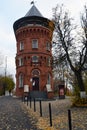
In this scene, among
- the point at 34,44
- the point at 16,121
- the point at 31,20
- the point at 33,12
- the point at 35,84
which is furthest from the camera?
the point at 33,12

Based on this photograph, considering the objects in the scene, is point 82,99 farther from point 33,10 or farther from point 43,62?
point 33,10

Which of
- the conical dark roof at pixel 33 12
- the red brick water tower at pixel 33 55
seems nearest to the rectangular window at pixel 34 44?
the red brick water tower at pixel 33 55

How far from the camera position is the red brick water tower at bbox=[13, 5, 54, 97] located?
1921 inches

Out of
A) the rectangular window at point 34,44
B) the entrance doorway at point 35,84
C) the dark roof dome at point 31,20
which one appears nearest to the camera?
the entrance doorway at point 35,84

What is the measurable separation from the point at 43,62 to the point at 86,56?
2699cm

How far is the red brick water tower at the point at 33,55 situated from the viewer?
4878 cm

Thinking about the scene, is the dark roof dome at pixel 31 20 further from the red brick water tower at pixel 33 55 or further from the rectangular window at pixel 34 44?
the rectangular window at pixel 34 44

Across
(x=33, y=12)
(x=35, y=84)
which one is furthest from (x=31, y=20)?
(x=35, y=84)

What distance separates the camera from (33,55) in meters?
49.2

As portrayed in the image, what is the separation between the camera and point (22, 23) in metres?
51.0

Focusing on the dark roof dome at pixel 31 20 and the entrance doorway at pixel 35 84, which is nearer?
the entrance doorway at pixel 35 84

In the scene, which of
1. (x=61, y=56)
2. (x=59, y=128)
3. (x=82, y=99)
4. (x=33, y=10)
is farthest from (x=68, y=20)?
(x=33, y=10)

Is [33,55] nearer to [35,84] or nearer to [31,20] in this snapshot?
[35,84]

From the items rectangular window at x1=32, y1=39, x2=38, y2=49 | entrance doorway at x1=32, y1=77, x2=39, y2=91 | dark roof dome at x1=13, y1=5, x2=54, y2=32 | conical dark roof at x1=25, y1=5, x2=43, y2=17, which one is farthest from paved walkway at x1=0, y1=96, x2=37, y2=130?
conical dark roof at x1=25, y1=5, x2=43, y2=17
